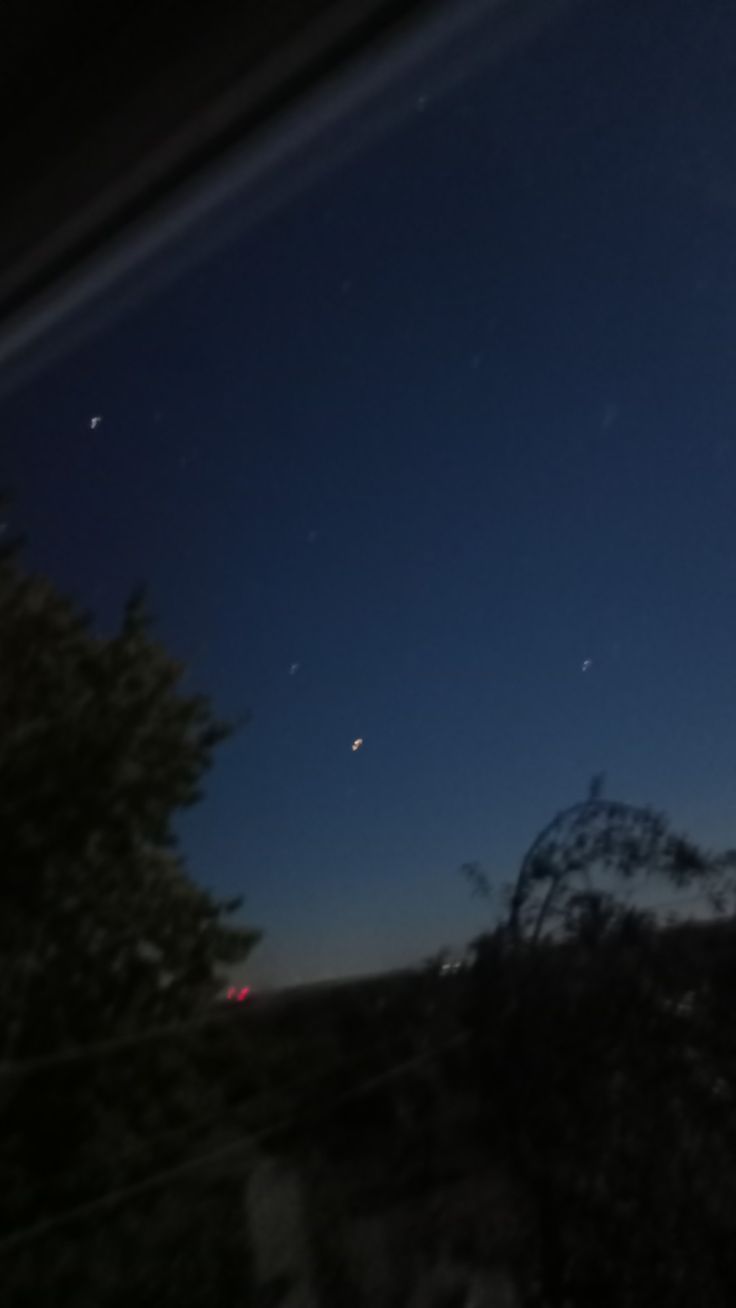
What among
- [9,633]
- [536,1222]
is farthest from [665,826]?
[9,633]

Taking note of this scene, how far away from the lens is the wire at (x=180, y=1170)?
5.57 feet

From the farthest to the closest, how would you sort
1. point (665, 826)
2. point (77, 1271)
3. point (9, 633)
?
1. point (9, 633)
2. point (665, 826)
3. point (77, 1271)

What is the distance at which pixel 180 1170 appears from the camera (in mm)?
1812

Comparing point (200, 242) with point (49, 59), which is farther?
point (200, 242)

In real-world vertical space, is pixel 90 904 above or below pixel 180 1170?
above

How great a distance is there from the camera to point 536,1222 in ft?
6.31

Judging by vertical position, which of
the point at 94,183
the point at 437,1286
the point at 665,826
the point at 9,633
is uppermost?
the point at 94,183

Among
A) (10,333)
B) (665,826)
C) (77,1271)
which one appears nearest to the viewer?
(77,1271)

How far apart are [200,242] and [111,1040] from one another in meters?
1.14

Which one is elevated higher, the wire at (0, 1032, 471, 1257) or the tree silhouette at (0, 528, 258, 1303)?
the tree silhouette at (0, 528, 258, 1303)

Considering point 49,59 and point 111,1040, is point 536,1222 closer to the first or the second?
point 111,1040

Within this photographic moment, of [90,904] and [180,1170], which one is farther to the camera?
[90,904]

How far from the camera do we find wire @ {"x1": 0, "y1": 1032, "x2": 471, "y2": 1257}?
1.70 metres

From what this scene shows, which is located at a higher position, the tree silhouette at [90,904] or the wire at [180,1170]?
the tree silhouette at [90,904]
